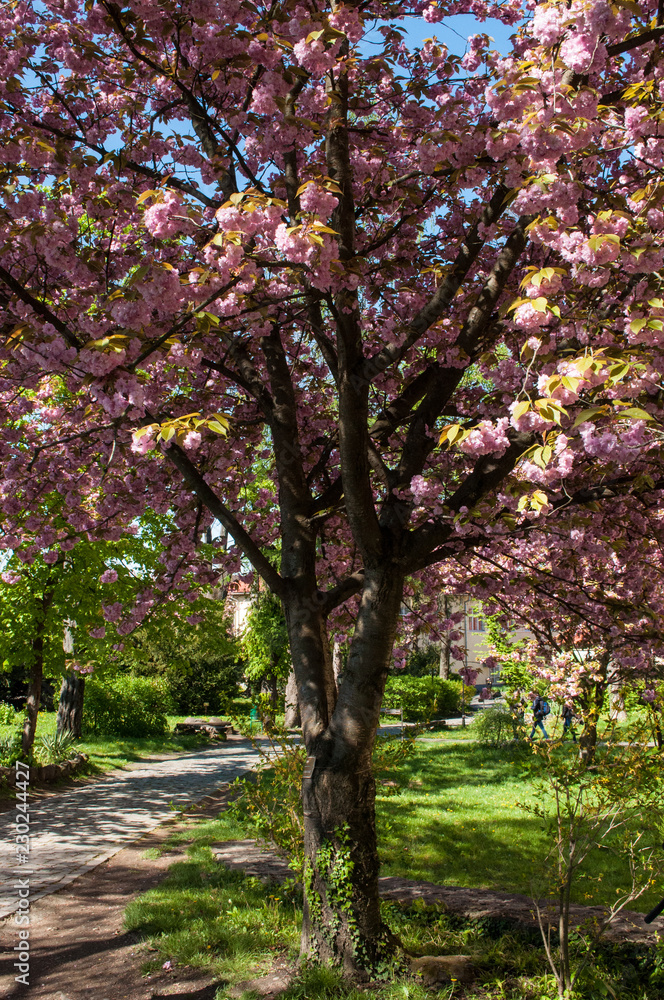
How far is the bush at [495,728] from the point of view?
14461 millimetres

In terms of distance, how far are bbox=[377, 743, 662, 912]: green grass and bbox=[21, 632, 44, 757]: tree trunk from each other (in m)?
5.58

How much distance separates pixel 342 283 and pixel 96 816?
8362 millimetres

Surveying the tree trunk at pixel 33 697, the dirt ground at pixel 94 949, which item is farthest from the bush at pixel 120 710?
the dirt ground at pixel 94 949

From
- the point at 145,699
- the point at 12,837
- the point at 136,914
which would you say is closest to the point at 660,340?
the point at 136,914

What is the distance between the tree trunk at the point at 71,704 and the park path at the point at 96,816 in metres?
1.45

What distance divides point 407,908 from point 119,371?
4490 mm

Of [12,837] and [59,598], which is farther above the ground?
[59,598]

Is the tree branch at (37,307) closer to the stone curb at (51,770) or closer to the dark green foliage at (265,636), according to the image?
the stone curb at (51,770)

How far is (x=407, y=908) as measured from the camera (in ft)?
16.6

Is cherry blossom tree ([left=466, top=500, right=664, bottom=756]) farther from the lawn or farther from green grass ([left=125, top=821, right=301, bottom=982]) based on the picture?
green grass ([left=125, top=821, right=301, bottom=982])

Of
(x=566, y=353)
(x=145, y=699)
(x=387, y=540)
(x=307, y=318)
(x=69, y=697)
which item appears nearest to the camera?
(x=566, y=353)

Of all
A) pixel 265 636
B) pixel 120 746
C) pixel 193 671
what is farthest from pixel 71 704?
pixel 193 671

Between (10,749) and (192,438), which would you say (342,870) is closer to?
(192,438)

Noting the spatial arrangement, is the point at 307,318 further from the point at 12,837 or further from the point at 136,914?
the point at 12,837
